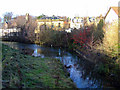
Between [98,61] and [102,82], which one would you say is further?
[98,61]

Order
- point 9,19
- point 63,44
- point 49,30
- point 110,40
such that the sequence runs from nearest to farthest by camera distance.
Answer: point 110,40 → point 63,44 → point 49,30 → point 9,19

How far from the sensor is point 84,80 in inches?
283

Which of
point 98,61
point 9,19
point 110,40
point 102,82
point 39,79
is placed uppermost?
point 9,19

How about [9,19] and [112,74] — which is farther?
[9,19]

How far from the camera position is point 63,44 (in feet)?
68.9

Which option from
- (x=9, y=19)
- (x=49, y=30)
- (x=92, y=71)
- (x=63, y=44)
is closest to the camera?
(x=92, y=71)

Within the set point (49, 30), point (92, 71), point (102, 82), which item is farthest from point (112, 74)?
point (49, 30)

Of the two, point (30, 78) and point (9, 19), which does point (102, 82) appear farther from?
point (9, 19)

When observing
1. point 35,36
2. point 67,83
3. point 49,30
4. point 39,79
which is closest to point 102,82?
point 67,83

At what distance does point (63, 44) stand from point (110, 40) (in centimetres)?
1368

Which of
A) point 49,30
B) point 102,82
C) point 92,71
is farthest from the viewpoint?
point 49,30

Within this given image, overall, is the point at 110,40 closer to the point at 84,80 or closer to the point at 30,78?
the point at 84,80

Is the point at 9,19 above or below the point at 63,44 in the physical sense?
above

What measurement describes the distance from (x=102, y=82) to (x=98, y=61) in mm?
1334
